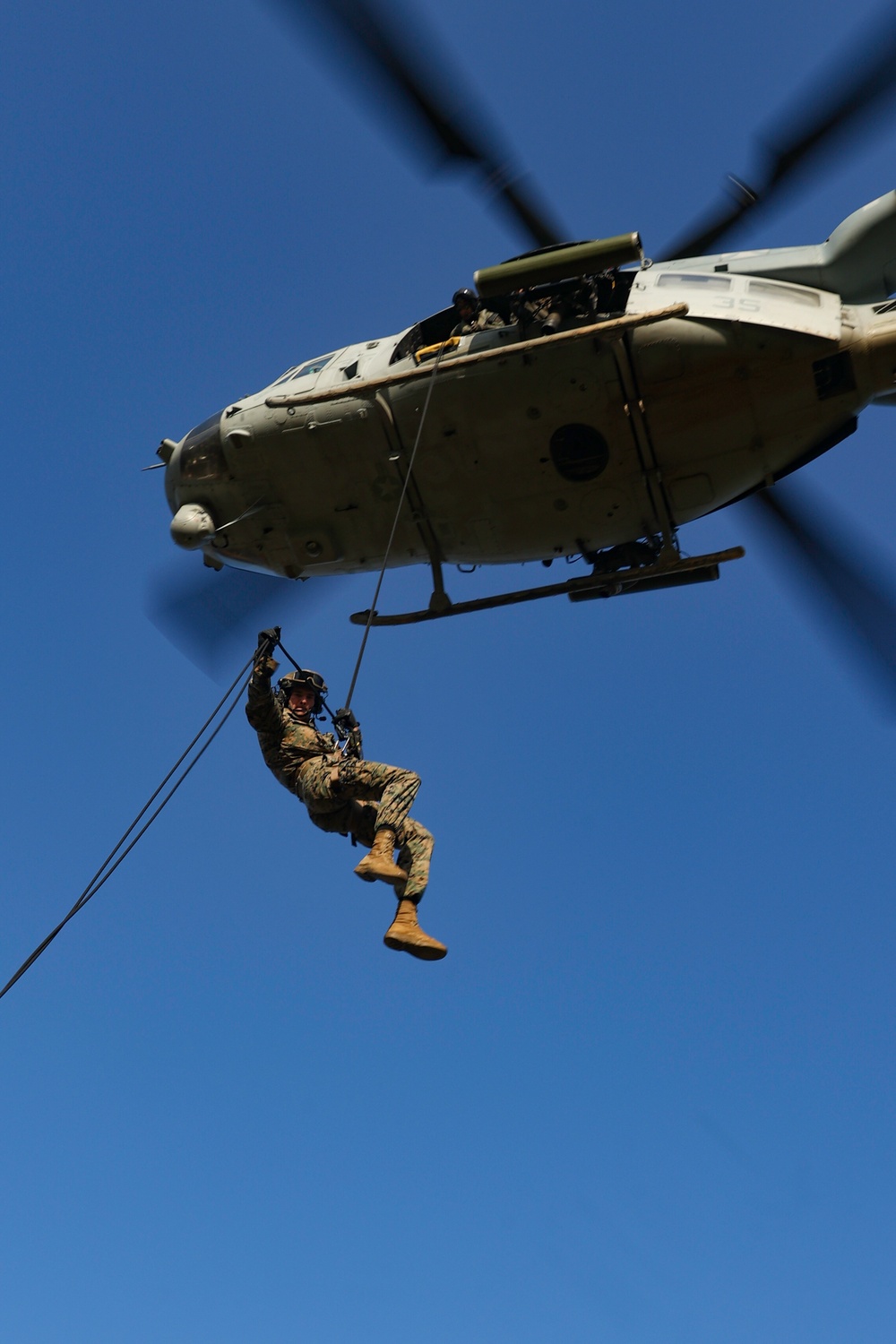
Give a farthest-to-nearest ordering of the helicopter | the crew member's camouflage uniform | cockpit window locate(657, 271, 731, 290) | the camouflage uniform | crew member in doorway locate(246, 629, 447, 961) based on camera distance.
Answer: the camouflage uniform
cockpit window locate(657, 271, 731, 290)
the helicopter
the crew member's camouflage uniform
crew member in doorway locate(246, 629, 447, 961)

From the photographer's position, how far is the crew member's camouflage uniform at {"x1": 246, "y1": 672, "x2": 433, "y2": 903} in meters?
9.22

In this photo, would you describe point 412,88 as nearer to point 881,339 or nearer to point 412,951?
point 881,339

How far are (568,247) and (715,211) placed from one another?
5.31ft

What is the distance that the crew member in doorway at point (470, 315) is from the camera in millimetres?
11211

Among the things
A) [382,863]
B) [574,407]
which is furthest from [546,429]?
[382,863]

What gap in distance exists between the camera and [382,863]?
336 inches

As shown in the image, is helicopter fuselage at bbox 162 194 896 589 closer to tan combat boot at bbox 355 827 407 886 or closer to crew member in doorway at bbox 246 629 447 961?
crew member in doorway at bbox 246 629 447 961

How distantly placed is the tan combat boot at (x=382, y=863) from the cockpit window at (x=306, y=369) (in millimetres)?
5429

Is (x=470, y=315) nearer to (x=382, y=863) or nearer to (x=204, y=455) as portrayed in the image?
(x=204, y=455)

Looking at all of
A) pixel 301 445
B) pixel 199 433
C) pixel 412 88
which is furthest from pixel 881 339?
pixel 199 433

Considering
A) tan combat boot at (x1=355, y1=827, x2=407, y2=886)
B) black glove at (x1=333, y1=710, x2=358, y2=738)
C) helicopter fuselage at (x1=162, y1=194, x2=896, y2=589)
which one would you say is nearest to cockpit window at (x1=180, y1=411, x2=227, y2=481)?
helicopter fuselage at (x1=162, y1=194, x2=896, y2=589)

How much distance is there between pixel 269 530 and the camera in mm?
12625

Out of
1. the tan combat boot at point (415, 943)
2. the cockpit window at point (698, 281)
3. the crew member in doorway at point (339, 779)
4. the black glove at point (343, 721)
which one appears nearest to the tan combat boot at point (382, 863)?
the crew member in doorway at point (339, 779)

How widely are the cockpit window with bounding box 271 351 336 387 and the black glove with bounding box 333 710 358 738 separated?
4.36 m
